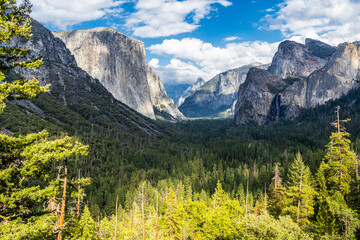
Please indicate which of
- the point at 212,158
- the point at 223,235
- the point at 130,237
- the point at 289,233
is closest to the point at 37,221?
the point at 130,237

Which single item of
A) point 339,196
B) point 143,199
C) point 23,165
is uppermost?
point 23,165

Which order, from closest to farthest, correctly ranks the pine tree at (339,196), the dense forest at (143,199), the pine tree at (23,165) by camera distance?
the pine tree at (23,165)
the dense forest at (143,199)
the pine tree at (339,196)

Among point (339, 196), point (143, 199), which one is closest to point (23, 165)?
point (143, 199)

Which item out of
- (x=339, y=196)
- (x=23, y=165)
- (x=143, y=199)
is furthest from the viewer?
(x=143, y=199)

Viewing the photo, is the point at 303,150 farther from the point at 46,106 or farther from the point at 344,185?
the point at 46,106

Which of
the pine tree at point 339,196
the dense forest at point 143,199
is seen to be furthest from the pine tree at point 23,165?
the pine tree at point 339,196

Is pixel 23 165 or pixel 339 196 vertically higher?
pixel 23 165

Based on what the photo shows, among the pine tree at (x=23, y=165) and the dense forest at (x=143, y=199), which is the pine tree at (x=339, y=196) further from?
the pine tree at (x=23, y=165)

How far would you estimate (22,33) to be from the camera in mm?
12047

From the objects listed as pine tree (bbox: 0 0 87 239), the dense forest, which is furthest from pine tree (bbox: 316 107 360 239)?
pine tree (bbox: 0 0 87 239)

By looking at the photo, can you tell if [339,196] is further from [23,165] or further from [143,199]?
[23,165]

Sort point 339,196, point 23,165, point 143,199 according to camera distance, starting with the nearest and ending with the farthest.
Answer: point 23,165, point 339,196, point 143,199

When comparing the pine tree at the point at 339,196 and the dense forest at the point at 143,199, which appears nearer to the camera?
the dense forest at the point at 143,199

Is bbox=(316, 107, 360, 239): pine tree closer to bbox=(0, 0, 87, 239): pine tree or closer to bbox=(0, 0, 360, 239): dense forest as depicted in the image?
bbox=(0, 0, 360, 239): dense forest
